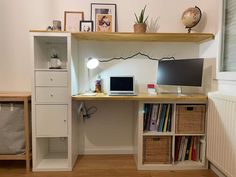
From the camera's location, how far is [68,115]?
218 cm

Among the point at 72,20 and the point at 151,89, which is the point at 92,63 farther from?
the point at 151,89

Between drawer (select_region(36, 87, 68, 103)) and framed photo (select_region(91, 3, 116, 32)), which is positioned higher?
framed photo (select_region(91, 3, 116, 32))

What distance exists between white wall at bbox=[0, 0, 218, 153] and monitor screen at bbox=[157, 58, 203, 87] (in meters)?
0.20

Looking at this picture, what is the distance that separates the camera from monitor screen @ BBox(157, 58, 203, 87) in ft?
6.96

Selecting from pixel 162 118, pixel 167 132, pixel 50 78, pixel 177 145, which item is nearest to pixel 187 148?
pixel 177 145

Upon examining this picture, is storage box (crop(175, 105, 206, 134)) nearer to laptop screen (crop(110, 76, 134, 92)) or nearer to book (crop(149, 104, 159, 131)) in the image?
book (crop(149, 104, 159, 131))

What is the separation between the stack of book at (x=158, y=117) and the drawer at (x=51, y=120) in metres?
0.88

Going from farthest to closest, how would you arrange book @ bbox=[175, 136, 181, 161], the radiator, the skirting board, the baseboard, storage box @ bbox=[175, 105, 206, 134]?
the skirting board → book @ bbox=[175, 136, 181, 161] → storage box @ bbox=[175, 105, 206, 134] → the baseboard → the radiator

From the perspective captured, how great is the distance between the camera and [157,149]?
2268mm

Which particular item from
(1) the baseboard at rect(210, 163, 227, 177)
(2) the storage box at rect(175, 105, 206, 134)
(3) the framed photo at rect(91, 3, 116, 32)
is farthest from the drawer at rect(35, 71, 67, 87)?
(1) the baseboard at rect(210, 163, 227, 177)

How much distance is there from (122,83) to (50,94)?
0.80 meters

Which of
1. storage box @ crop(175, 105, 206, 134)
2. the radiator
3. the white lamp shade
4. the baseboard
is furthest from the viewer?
the white lamp shade

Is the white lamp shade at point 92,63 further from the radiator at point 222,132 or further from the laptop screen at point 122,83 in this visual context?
the radiator at point 222,132

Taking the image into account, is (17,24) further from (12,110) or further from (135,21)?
(135,21)
